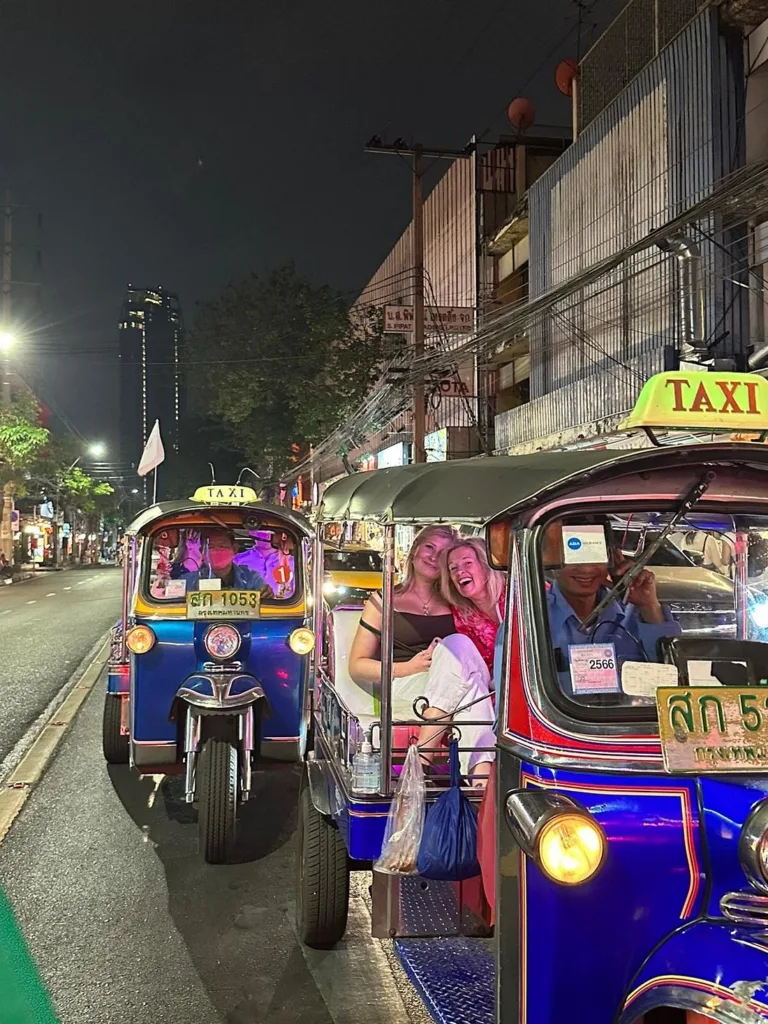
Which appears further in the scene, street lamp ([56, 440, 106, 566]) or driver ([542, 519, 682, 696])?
street lamp ([56, 440, 106, 566])

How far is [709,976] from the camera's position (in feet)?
6.26

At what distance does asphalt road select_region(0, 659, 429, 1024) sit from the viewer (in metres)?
3.64

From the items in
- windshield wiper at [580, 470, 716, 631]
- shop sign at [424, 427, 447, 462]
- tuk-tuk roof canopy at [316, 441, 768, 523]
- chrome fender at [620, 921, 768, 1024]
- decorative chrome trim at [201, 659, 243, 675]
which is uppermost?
shop sign at [424, 427, 447, 462]

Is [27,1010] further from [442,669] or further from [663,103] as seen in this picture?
[663,103]

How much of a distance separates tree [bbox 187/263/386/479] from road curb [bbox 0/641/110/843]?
17026 mm

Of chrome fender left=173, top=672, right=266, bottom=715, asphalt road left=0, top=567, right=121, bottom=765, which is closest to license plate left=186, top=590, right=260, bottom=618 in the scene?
chrome fender left=173, top=672, right=266, bottom=715

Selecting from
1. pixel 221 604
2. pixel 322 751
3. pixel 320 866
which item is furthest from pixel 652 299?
pixel 320 866

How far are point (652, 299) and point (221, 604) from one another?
9234mm

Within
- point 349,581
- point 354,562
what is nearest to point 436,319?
point 354,562

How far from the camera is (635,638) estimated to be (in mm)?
2896

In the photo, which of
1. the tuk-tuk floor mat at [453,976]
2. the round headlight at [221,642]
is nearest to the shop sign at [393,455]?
the round headlight at [221,642]

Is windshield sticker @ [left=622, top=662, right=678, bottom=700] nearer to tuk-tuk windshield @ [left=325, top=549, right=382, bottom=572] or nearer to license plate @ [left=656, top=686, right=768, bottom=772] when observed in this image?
license plate @ [left=656, top=686, right=768, bottom=772]

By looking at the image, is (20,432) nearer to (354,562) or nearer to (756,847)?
(354,562)

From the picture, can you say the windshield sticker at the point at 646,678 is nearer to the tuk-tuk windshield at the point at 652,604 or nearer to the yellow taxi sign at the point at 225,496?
the tuk-tuk windshield at the point at 652,604
